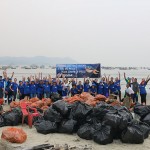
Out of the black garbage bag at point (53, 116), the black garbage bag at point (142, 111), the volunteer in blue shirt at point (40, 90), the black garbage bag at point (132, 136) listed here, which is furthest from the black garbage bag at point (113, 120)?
the volunteer in blue shirt at point (40, 90)

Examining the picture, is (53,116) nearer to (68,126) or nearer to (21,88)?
(68,126)

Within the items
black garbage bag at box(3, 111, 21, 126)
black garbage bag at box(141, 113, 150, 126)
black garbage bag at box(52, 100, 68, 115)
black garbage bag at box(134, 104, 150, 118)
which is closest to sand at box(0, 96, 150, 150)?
black garbage bag at box(52, 100, 68, 115)

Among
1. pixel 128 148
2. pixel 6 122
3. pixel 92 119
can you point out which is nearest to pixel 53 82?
pixel 6 122

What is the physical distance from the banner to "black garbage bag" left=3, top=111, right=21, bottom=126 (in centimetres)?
855

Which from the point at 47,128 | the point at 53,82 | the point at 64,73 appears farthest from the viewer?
the point at 64,73

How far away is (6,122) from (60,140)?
2105 millimetres

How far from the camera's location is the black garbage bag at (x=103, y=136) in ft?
23.9

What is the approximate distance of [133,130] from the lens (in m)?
7.43

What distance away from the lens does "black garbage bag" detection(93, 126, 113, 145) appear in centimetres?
729

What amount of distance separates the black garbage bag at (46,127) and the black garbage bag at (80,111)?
547 millimetres

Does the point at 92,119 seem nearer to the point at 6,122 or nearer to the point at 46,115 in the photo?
the point at 46,115

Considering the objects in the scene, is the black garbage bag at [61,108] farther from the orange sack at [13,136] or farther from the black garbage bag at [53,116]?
the orange sack at [13,136]

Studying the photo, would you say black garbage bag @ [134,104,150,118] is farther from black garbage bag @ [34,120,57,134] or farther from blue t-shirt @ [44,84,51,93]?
blue t-shirt @ [44,84,51,93]

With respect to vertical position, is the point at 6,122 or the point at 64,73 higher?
the point at 64,73
